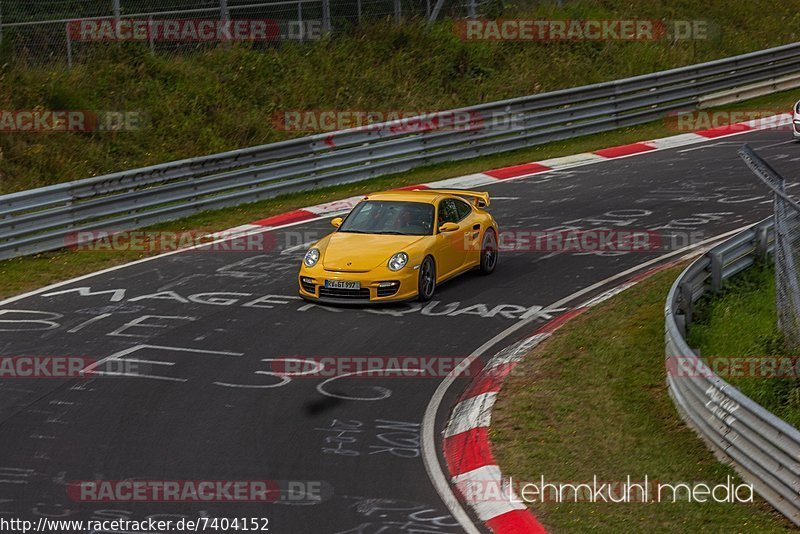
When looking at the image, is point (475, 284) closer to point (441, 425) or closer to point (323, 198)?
point (441, 425)

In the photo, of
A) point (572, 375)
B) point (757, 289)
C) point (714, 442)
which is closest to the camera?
point (714, 442)

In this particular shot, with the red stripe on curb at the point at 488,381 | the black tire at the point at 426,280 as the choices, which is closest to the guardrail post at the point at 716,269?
the red stripe on curb at the point at 488,381

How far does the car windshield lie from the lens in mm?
A: 15477

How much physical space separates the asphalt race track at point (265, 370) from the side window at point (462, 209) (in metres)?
0.95

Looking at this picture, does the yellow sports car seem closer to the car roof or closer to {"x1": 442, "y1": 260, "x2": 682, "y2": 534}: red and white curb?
the car roof

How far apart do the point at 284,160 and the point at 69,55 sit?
19.2ft

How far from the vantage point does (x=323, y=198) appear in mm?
21719

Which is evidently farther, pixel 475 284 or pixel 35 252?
pixel 35 252

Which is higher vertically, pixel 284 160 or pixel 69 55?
pixel 69 55

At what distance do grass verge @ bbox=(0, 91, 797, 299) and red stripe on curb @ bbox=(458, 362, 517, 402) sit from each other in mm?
7495

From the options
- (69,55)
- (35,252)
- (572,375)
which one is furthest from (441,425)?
(69,55)

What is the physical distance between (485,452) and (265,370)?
3.24 m

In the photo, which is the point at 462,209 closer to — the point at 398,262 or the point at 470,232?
the point at 470,232

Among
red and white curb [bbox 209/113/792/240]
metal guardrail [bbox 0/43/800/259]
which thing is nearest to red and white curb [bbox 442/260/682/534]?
red and white curb [bbox 209/113/792/240]
